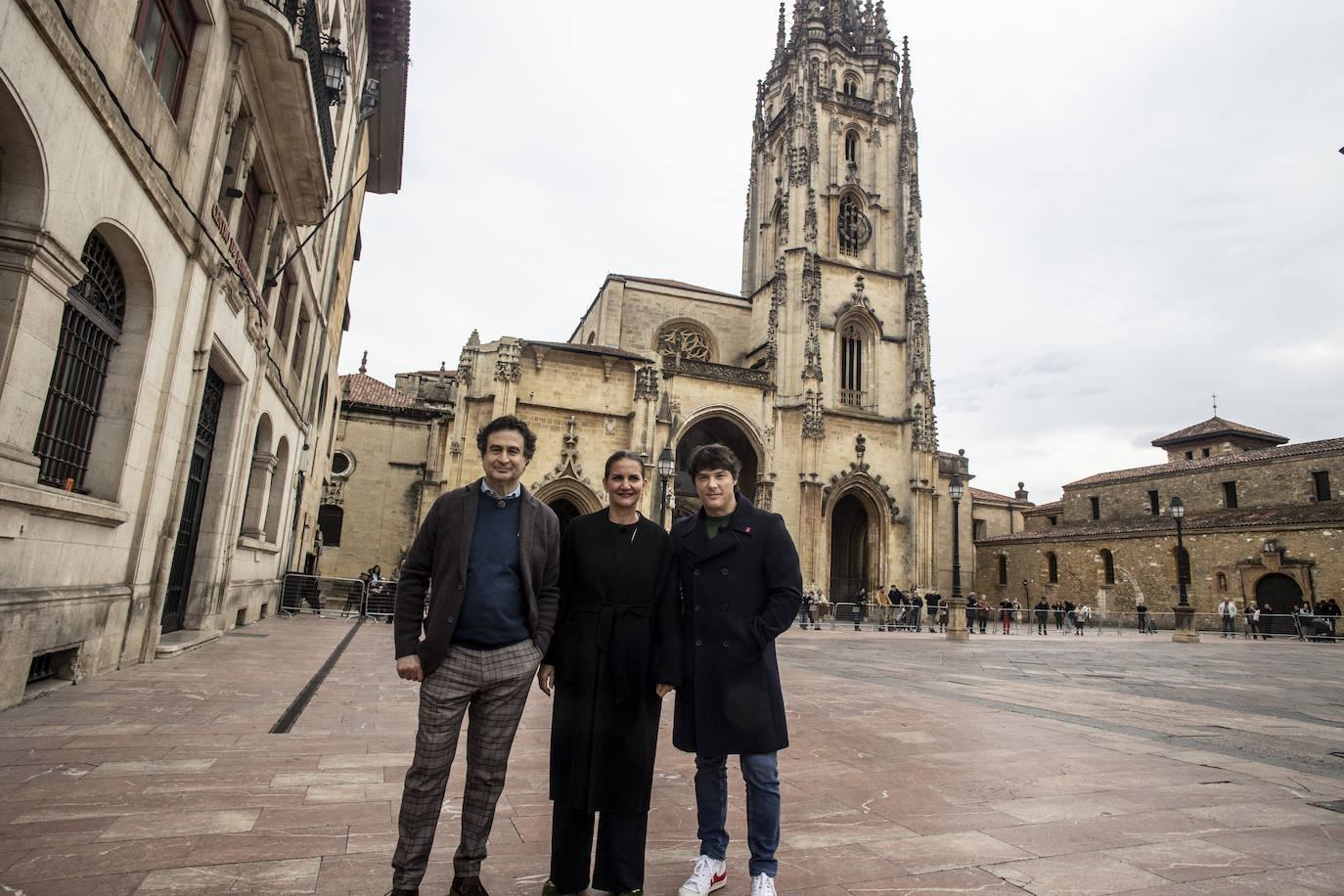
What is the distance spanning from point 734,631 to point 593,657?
0.55 metres

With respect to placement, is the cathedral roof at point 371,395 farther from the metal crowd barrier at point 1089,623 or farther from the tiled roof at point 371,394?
the metal crowd barrier at point 1089,623

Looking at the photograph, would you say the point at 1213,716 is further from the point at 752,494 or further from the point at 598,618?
the point at 752,494

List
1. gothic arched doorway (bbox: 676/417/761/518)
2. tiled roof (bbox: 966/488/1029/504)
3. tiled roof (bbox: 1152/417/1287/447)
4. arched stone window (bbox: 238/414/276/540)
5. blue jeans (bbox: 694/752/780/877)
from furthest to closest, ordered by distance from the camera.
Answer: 1. tiled roof (bbox: 966/488/1029/504)
2. tiled roof (bbox: 1152/417/1287/447)
3. gothic arched doorway (bbox: 676/417/761/518)
4. arched stone window (bbox: 238/414/276/540)
5. blue jeans (bbox: 694/752/780/877)

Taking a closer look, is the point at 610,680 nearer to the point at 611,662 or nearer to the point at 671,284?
the point at 611,662

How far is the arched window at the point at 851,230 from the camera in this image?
1374 inches

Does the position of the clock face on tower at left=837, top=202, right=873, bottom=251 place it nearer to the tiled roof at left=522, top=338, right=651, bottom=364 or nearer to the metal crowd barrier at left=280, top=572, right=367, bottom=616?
the tiled roof at left=522, top=338, right=651, bottom=364

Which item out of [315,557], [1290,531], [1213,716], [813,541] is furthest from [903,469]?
[1213,716]

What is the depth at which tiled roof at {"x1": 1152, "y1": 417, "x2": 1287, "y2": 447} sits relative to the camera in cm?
4194

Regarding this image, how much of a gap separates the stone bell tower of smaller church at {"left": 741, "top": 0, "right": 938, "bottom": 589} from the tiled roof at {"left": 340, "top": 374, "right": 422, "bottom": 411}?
50.4 feet

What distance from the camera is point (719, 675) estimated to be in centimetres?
280

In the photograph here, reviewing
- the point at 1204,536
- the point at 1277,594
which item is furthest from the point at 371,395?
the point at 1277,594

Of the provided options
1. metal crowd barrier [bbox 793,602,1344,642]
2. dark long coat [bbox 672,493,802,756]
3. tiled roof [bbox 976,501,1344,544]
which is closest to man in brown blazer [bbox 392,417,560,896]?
dark long coat [bbox 672,493,802,756]

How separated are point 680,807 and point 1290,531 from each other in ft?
111

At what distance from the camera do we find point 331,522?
2780cm
